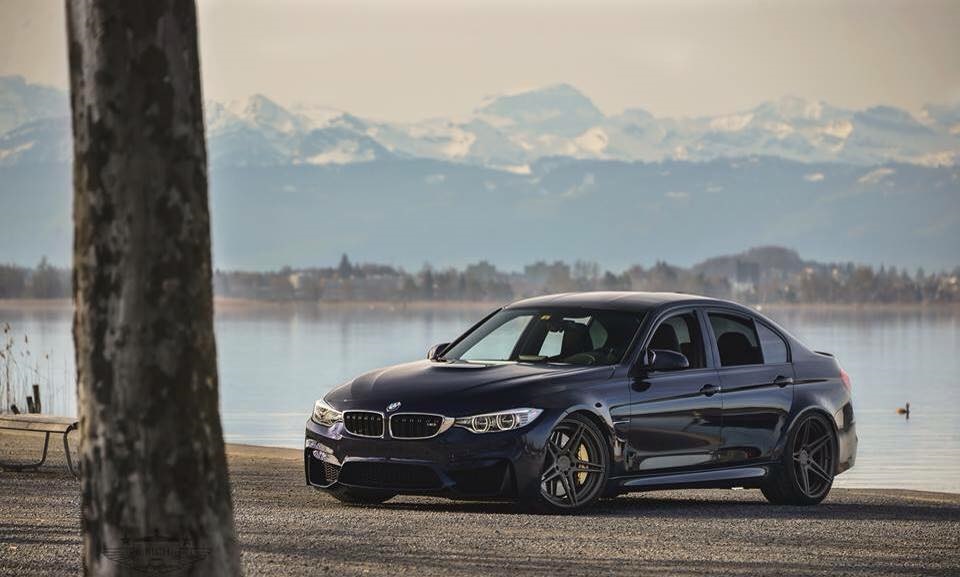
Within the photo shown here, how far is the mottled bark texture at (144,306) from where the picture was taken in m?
7.77

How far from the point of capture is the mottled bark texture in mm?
7766

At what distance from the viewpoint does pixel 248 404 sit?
59844mm

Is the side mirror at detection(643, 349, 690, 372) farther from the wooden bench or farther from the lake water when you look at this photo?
the lake water

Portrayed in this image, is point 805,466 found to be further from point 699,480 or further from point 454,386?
point 454,386

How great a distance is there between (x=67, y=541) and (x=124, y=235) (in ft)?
14.9

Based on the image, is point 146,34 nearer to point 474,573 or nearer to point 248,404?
point 474,573

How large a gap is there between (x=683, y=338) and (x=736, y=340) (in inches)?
22.7

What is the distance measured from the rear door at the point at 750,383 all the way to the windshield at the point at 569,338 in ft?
3.01

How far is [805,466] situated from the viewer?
50.8 feet

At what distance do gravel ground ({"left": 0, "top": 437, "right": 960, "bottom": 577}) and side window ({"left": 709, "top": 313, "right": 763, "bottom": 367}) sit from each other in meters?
1.14

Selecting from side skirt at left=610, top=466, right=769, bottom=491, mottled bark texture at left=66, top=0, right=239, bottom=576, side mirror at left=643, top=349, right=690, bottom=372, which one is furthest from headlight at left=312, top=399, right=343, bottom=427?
mottled bark texture at left=66, top=0, right=239, bottom=576

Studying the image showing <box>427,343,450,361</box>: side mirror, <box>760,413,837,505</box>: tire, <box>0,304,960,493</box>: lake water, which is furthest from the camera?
<box>0,304,960,493</box>: lake water

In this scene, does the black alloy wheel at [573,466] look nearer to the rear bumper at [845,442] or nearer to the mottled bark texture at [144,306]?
the rear bumper at [845,442]

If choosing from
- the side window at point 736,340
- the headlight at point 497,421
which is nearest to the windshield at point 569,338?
the side window at point 736,340
